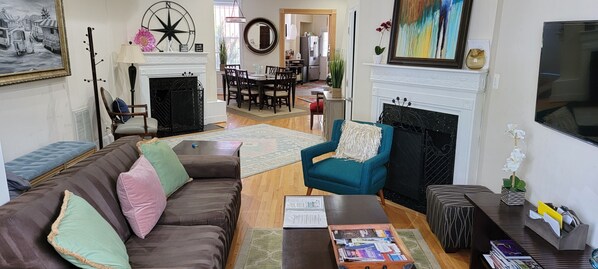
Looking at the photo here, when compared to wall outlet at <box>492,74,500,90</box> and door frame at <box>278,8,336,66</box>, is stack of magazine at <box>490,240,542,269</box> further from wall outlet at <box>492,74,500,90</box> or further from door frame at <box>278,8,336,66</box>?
door frame at <box>278,8,336,66</box>

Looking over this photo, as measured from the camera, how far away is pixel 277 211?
3.59 metres

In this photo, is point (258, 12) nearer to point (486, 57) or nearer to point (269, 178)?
point (269, 178)

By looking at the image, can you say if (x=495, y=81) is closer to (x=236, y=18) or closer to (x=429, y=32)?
(x=429, y=32)

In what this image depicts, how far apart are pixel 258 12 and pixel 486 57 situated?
319 inches

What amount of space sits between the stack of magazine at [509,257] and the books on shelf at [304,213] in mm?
1017

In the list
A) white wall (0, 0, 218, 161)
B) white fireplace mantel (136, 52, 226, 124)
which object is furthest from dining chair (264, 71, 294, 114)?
white fireplace mantel (136, 52, 226, 124)

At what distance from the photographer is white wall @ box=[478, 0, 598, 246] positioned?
206 cm

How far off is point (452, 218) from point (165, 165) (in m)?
2.01

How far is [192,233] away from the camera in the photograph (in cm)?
220

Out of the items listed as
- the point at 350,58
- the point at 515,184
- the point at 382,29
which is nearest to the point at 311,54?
the point at 350,58

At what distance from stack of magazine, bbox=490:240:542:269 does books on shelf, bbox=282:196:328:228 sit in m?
1.02

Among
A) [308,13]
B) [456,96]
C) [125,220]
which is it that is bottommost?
[125,220]

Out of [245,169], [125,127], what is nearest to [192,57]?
[125,127]

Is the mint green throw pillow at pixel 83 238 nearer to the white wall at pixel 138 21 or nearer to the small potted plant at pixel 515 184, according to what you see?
the small potted plant at pixel 515 184
